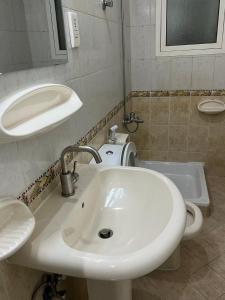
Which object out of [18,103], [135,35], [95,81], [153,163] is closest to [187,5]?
[135,35]

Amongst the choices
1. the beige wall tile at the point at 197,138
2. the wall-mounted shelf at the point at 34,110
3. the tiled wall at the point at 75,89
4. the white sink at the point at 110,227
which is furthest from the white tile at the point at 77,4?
the beige wall tile at the point at 197,138

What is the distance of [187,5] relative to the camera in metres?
2.23

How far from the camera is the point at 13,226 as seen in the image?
726 mm

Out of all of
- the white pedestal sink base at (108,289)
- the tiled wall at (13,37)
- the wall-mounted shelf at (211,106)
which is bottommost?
the white pedestal sink base at (108,289)

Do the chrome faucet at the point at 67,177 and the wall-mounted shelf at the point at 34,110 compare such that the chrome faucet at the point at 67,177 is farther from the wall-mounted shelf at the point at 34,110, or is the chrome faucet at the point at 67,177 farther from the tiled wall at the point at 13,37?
the tiled wall at the point at 13,37

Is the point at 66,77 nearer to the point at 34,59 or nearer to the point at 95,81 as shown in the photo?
the point at 34,59

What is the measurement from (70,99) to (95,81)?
0.62 meters

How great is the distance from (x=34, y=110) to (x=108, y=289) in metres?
0.74

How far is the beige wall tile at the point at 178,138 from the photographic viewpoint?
2660mm

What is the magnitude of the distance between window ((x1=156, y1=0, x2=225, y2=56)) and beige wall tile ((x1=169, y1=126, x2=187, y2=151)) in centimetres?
75

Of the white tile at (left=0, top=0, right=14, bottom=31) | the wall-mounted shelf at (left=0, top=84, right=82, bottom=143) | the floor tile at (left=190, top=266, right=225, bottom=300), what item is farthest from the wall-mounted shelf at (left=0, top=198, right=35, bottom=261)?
the floor tile at (left=190, top=266, right=225, bottom=300)

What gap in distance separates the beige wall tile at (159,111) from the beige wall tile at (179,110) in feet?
0.17

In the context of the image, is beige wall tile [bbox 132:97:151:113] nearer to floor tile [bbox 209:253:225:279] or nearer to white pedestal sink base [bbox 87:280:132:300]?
floor tile [bbox 209:253:225:279]

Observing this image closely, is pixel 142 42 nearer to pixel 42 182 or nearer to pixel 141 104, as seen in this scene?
pixel 141 104
